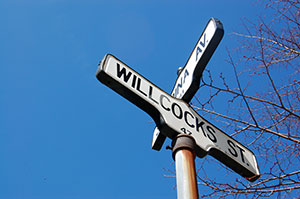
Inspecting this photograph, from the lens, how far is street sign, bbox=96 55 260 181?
196 centimetres

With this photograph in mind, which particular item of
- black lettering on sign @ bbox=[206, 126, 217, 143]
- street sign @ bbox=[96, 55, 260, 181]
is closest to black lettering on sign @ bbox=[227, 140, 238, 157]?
street sign @ bbox=[96, 55, 260, 181]

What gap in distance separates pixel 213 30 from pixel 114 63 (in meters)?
0.73

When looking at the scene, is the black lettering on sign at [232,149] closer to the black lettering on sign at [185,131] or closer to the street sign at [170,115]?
the street sign at [170,115]

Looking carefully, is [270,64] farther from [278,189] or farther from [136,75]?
[136,75]

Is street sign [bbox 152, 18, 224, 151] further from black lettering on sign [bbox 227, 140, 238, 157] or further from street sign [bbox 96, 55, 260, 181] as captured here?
black lettering on sign [bbox 227, 140, 238, 157]

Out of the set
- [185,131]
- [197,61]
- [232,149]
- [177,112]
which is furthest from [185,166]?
[197,61]

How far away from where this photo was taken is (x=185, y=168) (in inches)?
64.4

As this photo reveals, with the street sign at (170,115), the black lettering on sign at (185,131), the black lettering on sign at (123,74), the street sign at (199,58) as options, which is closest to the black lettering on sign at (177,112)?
the street sign at (170,115)

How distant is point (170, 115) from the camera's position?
1.97 metres

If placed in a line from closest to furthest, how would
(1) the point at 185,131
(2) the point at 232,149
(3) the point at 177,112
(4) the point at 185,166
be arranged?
(4) the point at 185,166 → (1) the point at 185,131 → (3) the point at 177,112 → (2) the point at 232,149

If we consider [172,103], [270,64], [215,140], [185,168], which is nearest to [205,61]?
[172,103]

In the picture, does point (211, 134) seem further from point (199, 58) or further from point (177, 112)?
point (199, 58)

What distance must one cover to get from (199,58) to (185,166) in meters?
0.89

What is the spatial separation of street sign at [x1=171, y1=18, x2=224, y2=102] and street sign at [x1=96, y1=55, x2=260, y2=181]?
147 mm
